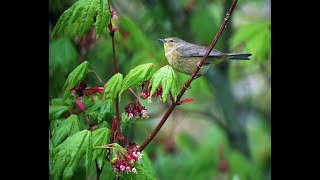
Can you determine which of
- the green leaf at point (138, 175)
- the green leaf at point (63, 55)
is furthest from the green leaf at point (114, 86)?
the green leaf at point (63, 55)

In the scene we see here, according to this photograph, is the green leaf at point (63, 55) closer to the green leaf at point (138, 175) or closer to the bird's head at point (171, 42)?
the bird's head at point (171, 42)

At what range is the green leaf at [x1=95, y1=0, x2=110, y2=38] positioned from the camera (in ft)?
3.00

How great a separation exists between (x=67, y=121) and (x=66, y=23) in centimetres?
16

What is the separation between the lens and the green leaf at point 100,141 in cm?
94

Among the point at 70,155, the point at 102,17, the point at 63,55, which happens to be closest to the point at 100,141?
the point at 70,155

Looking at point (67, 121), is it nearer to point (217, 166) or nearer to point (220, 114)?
point (217, 166)

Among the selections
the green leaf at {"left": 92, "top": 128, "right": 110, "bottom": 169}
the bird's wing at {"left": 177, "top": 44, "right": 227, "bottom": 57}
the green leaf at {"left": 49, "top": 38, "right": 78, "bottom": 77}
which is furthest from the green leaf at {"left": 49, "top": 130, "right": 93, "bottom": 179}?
the green leaf at {"left": 49, "top": 38, "right": 78, "bottom": 77}

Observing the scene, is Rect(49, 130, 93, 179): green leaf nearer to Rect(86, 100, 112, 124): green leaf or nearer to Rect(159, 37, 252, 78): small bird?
Rect(86, 100, 112, 124): green leaf

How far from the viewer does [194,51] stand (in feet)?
3.42

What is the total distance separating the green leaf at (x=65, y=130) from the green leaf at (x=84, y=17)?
0.15 metres
